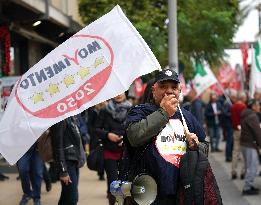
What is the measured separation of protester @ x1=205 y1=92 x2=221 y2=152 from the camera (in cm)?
2162

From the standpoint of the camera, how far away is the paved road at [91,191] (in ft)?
36.5

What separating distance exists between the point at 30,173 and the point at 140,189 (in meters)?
5.94

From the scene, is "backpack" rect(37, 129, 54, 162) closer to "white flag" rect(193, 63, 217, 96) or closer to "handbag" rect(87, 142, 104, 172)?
"handbag" rect(87, 142, 104, 172)

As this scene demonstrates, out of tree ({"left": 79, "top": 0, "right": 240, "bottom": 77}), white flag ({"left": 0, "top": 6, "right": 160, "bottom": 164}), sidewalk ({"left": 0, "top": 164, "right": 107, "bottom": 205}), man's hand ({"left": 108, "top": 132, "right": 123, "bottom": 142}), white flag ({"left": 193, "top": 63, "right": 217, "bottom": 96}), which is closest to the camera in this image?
white flag ({"left": 0, "top": 6, "right": 160, "bottom": 164})

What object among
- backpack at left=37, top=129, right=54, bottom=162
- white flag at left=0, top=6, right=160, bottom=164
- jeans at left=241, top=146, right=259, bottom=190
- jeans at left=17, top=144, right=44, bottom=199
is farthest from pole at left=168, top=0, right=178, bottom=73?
white flag at left=0, top=6, right=160, bottom=164

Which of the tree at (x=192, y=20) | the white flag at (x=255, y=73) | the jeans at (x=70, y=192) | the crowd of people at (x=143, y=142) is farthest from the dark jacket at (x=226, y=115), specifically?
the jeans at (x=70, y=192)

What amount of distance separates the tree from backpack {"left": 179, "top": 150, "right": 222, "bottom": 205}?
62.7ft

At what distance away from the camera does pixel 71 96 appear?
574 centimetres

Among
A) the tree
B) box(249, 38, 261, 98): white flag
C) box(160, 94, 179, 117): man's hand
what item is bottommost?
box(160, 94, 179, 117): man's hand

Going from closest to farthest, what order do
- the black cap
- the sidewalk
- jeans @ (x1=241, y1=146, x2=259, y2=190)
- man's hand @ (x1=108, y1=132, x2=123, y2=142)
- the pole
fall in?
the black cap < man's hand @ (x1=108, y1=132, x2=123, y2=142) < the sidewalk < jeans @ (x1=241, y1=146, x2=259, y2=190) < the pole

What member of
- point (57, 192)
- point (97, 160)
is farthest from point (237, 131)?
point (97, 160)

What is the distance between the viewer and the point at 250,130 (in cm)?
1154

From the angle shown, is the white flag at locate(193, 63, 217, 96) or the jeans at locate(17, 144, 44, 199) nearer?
the jeans at locate(17, 144, 44, 199)

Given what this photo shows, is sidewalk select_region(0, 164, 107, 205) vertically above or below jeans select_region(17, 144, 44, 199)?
below
